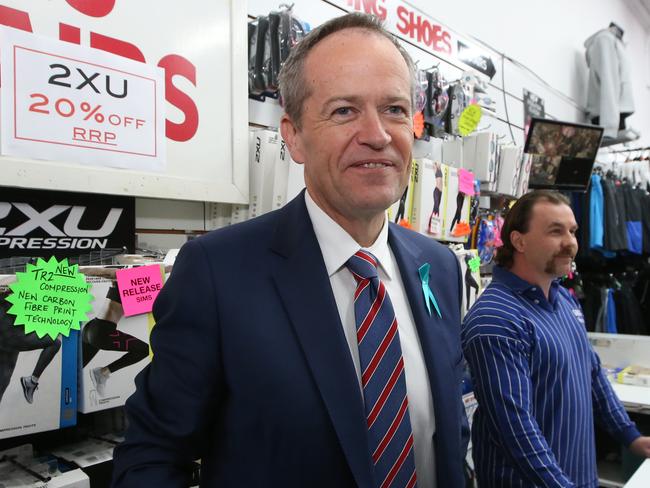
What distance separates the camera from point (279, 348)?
2.53 feet

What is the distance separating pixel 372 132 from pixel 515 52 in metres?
3.97

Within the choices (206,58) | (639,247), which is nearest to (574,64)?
(639,247)

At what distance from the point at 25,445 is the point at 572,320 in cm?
181

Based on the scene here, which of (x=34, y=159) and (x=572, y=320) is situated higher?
(x=34, y=159)

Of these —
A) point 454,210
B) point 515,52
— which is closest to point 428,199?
point 454,210

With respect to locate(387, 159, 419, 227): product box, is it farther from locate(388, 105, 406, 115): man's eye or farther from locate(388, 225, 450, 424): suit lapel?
locate(388, 105, 406, 115): man's eye

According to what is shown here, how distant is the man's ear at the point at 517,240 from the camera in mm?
1915


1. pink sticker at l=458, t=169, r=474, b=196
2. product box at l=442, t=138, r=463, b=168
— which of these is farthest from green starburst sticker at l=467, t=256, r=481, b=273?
product box at l=442, t=138, r=463, b=168

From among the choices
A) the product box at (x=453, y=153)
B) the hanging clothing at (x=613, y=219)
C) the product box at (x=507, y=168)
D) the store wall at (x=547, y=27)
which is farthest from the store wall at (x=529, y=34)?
the hanging clothing at (x=613, y=219)

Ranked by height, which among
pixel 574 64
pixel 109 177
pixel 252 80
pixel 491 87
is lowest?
pixel 109 177

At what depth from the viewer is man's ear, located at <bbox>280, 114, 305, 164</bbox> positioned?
937 mm

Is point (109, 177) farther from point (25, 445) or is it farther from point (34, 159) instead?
point (25, 445)

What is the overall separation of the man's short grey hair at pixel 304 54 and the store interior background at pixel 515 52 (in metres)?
0.87

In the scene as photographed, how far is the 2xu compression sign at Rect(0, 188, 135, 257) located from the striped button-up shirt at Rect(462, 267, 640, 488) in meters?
1.22
